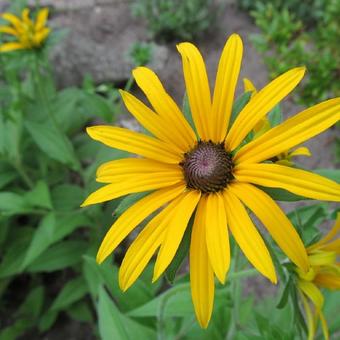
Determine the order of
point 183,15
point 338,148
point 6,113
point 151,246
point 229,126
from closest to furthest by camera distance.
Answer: point 151,246, point 229,126, point 6,113, point 338,148, point 183,15

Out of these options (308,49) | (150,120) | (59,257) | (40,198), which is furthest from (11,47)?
(308,49)

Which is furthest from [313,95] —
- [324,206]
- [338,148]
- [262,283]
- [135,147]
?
[135,147]

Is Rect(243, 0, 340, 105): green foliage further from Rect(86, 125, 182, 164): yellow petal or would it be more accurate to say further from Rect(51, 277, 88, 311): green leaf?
Rect(86, 125, 182, 164): yellow petal

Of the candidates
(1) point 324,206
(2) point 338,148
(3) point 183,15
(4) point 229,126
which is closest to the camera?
(4) point 229,126

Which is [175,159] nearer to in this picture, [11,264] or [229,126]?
[229,126]

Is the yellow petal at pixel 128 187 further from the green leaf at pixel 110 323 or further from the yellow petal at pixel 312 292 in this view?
the green leaf at pixel 110 323

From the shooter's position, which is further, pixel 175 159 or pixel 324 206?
pixel 324 206
